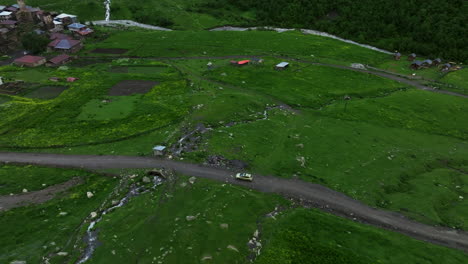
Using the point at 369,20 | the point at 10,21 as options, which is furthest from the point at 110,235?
the point at 369,20

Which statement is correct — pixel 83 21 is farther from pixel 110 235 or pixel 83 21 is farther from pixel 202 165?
pixel 110 235

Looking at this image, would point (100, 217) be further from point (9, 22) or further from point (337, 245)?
point (9, 22)

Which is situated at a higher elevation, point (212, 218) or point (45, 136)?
point (212, 218)

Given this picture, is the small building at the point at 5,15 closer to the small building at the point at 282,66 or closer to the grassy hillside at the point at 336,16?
the grassy hillside at the point at 336,16

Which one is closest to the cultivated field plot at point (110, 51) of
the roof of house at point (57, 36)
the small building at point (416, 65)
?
the roof of house at point (57, 36)

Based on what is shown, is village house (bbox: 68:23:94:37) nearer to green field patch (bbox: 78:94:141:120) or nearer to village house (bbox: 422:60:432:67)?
green field patch (bbox: 78:94:141:120)

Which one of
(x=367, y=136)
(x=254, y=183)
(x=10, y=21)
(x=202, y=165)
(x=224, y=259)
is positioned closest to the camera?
(x=224, y=259)

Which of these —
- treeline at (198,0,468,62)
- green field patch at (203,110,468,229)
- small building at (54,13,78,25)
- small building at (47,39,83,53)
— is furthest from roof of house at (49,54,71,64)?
treeline at (198,0,468,62)
